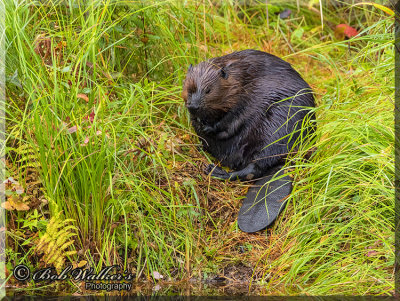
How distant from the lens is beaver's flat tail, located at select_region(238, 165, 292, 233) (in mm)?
3576

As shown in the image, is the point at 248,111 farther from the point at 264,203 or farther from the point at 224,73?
the point at 264,203

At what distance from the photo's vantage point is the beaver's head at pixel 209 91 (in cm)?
396

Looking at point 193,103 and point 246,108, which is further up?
point 193,103

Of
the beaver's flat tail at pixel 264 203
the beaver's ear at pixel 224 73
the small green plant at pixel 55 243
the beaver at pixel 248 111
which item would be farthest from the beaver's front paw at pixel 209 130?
the small green plant at pixel 55 243

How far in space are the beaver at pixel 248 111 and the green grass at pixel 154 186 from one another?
0.15 meters

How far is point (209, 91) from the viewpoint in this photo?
3984mm

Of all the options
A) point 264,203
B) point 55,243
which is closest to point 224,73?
point 264,203

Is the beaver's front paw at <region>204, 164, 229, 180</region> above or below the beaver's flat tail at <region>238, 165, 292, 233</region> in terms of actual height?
below

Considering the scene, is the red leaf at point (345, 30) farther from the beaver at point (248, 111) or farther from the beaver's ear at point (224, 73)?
the beaver's ear at point (224, 73)

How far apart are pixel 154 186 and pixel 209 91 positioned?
33.1 inches

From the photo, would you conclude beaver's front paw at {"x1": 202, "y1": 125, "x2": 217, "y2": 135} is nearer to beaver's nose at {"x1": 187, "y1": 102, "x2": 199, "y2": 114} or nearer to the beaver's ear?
beaver's nose at {"x1": 187, "y1": 102, "x2": 199, "y2": 114}

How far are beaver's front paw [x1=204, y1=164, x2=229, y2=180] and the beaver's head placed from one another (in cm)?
33

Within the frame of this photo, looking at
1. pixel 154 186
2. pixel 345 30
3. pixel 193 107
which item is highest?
pixel 193 107

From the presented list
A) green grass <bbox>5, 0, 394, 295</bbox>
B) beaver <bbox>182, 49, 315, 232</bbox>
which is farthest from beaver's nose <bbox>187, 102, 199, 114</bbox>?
green grass <bbox>5, 0, 394, 295</bbox>
